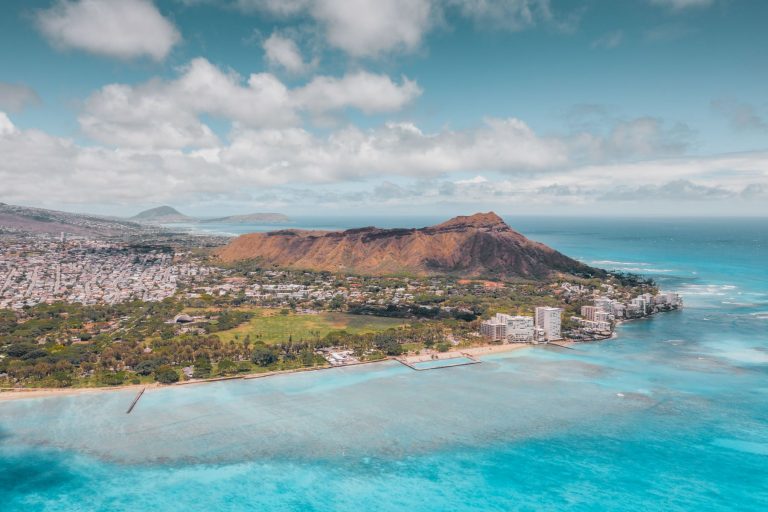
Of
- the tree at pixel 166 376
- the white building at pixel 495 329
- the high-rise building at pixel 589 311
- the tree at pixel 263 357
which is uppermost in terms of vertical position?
the high-rise building at pixel 589 311

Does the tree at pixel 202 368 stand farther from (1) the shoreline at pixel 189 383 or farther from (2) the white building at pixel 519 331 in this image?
(2) the white building at pixel 519 331

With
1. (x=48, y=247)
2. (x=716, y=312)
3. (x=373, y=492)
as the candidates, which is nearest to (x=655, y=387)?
(x=373, y=492)

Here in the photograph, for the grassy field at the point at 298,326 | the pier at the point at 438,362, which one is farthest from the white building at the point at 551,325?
the grassy field at the point at 298,326

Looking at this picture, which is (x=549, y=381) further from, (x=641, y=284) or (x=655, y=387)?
(x=641, y=284)

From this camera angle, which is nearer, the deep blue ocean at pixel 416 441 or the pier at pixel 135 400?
the deep blue ocean at pixel 416 441

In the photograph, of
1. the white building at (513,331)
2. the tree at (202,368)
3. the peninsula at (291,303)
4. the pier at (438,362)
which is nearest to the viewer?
the tree at (202,368)

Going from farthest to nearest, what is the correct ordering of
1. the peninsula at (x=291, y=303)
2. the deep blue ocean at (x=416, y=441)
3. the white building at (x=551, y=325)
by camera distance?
the white building at (x=551, y=325) < the peninsula at (x=291, y=303) < the deep blue ocean at (x=416, y=441)

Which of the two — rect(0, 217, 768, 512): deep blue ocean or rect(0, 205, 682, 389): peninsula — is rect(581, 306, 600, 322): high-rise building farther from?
rect(0, 217, 768, 512): deep blue ocean

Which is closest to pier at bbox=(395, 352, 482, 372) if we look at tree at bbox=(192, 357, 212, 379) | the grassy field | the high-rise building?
the grassy field
